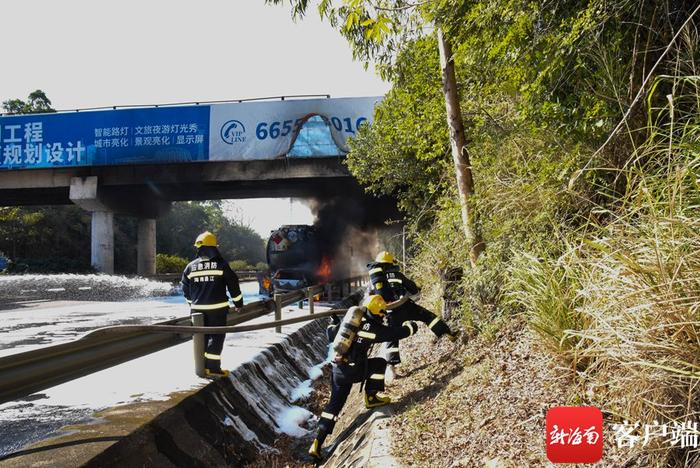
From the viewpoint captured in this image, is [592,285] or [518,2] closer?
[592,285]

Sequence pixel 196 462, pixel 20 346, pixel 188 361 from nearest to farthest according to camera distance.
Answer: pixel 196 462 → pixel 188 361 → pixel 20 346

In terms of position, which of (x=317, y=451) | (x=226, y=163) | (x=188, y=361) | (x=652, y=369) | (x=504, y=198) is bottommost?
(x=317, y=451)

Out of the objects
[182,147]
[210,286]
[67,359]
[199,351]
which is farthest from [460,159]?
[182,147]

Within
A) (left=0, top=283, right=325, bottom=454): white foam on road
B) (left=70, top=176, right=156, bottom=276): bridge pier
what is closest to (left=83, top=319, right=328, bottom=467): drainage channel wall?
(left=0, top=283, right=325, bottom=454): white foam on road

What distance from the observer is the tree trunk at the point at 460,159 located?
289 inches

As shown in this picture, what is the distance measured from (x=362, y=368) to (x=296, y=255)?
55.6 ft

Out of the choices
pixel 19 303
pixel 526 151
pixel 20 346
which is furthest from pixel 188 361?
pixel 19 303

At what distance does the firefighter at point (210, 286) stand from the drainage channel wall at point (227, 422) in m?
0.58

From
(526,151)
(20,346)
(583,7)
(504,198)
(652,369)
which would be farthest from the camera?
(20,346)

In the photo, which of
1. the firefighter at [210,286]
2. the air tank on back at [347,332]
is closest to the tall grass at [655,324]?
the air tank on back at [347,332]

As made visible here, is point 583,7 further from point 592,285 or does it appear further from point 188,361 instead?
point 188,361

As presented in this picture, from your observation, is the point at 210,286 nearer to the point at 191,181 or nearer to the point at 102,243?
the point at 191,181

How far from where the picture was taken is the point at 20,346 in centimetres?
910

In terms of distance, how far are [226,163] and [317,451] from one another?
73.7 ft
